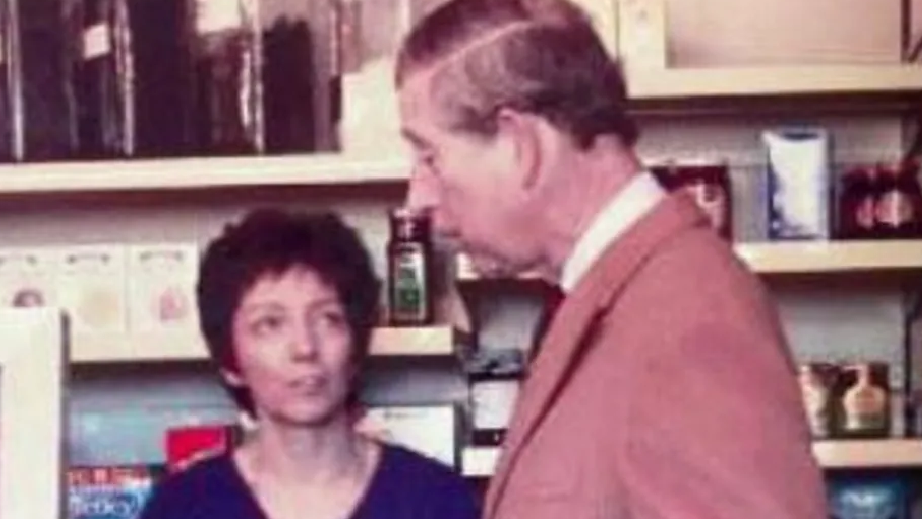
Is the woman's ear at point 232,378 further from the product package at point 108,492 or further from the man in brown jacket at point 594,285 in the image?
the man in brown jacket at point 594,285

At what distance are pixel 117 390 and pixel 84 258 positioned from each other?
307 millimetres

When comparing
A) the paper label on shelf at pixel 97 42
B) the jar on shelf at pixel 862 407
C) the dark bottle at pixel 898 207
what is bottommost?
the jar on shelf at pixel 862 407

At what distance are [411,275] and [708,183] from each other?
37cm

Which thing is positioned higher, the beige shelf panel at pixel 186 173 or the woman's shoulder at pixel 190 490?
the beige shelf panel at pixel 186 173

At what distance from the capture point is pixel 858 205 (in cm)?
247

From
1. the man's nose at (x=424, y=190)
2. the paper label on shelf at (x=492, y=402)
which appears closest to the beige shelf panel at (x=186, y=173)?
the paper label on shelf at (x=492, y=402)

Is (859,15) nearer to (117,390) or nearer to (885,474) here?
(885,474)

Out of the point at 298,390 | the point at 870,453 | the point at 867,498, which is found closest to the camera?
the point at 298,390

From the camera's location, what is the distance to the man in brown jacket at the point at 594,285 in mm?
1218

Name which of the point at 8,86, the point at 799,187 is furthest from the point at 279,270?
the point at 799,187

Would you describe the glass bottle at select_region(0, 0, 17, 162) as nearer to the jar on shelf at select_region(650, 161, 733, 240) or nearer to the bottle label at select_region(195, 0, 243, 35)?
the bottle label at select_region(195, 0, 243, 35)

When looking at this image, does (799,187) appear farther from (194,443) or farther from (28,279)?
(28,279)

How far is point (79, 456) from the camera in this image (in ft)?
8.89

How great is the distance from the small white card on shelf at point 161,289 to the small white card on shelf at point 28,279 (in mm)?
108
